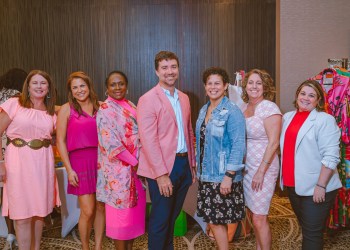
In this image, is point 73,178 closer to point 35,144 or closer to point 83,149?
point 83,149

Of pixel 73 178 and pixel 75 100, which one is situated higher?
pixel 75 100

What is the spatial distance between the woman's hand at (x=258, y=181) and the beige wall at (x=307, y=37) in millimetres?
2377

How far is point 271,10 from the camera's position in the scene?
4.48 meters

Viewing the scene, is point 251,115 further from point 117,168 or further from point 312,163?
point 117,168

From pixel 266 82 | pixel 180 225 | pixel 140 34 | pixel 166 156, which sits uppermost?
pixel 140 34

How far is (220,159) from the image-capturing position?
209cm

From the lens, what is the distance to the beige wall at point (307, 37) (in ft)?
14.0

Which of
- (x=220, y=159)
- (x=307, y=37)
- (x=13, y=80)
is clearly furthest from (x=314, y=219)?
(x=307, y=37)

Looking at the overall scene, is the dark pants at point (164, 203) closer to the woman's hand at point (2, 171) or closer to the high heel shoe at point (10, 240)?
the woman's hand at point (2, 171)

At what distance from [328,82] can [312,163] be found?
1.11 meters

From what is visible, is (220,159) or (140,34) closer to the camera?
(220,159)

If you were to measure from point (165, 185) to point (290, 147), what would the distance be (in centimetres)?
82

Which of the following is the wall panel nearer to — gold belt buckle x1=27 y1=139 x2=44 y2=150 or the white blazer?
gold belt buckle x1=27 y1=139 x2=44 y2=150

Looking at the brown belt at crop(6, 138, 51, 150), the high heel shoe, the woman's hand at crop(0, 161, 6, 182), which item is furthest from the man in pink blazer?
the high heel shoe
